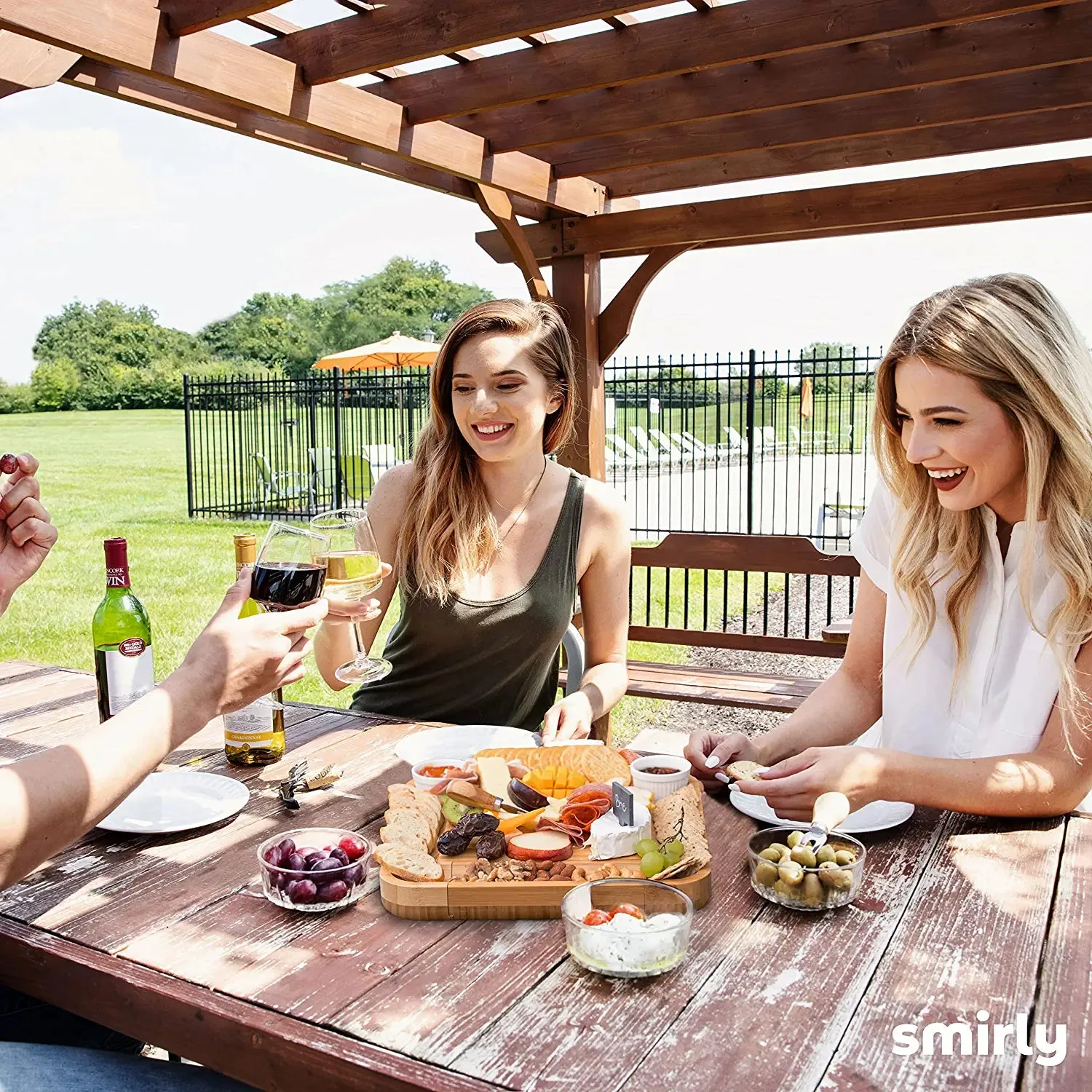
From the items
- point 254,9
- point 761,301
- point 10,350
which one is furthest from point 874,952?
point 10,350

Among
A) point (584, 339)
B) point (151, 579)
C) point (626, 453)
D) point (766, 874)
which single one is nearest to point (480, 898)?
point (766, 874)

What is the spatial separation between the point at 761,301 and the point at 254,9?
29.8 metres

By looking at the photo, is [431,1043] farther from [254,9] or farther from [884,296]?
[884,296]

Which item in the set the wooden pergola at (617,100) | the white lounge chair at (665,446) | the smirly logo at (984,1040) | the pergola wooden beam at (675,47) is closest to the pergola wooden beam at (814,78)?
the wooden pergola at (617,100)

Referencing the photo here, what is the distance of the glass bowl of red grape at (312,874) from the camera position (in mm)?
1294

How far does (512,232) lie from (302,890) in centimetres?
449

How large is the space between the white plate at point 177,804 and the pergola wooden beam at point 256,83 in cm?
225

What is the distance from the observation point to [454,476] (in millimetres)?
2703

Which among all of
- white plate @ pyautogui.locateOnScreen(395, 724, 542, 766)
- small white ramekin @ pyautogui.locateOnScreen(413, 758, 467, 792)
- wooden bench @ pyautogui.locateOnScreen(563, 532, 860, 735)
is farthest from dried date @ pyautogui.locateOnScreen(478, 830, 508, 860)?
wooden bench @ pyautogui.locateOnScreen(563, 532, 860, 735)

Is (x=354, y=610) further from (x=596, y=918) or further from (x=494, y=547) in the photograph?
(x=494, y=547)

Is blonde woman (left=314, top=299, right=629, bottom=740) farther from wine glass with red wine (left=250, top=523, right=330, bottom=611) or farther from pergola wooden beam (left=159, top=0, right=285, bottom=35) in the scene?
pergola wooden beam (left=159, top=0, right=285, bottom=35)

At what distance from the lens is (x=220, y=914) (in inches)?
51.2

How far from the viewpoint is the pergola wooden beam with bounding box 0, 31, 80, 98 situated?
2846mm

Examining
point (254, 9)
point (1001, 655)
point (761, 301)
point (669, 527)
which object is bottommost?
point (669, 527)
